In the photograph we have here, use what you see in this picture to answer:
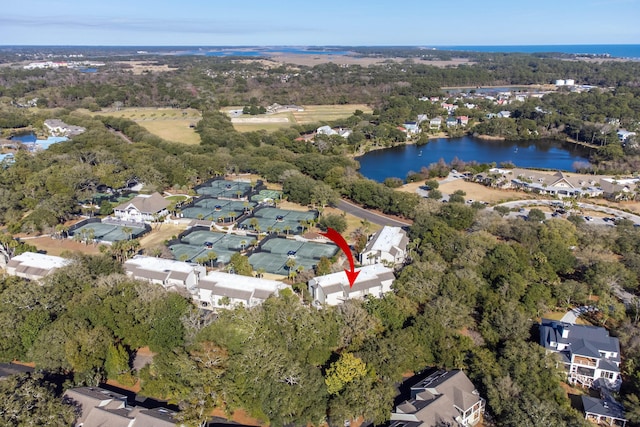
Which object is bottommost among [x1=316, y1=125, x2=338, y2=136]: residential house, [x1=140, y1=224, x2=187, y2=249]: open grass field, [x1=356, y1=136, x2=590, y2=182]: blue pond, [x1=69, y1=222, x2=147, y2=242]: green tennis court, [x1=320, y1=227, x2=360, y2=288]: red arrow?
[x1=140, y1=224, x2=187, y2=249]: open grass field

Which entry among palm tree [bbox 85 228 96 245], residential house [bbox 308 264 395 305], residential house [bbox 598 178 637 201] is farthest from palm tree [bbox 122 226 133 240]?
residential house [bbox 598 178 637 201]

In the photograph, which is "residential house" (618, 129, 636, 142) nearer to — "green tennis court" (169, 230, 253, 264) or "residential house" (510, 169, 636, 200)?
"residential house" (510, 169, 636, 200)

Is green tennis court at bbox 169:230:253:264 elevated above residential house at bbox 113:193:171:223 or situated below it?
below

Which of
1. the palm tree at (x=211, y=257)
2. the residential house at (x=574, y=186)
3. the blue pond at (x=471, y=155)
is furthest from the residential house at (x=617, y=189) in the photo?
the palm tree at (x=211, y=257)

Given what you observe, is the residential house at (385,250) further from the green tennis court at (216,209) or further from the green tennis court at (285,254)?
the green tennis court at (216,209)

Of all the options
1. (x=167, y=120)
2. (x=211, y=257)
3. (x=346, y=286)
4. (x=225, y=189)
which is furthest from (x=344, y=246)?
(x=167, y=120)

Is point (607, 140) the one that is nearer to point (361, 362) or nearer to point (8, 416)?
point (361, 362)
